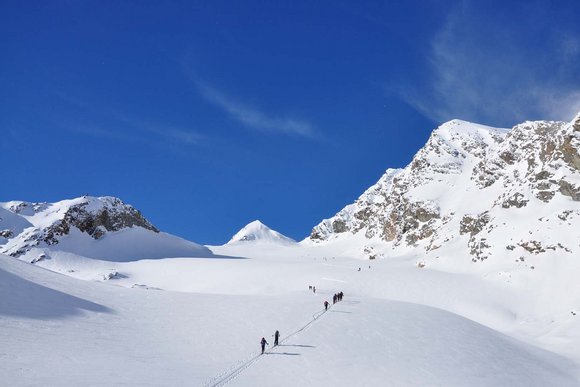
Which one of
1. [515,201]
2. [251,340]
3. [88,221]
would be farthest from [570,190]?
[88,221]

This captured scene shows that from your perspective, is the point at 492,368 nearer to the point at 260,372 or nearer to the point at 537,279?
the point at 260,372

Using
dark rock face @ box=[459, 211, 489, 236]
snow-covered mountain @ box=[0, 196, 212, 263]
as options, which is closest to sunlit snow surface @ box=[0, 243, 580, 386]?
dark rock face @ box=[459, 211, 489, 236]

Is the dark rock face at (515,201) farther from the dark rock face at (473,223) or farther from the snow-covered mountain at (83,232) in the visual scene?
the snow-covered mountain at (83,232)

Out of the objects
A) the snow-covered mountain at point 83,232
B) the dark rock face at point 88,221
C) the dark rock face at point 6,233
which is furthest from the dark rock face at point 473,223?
the dark rock face at point 6,233

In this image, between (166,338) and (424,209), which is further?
(424,209)

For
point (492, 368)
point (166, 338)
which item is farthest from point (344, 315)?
point (166, 338)

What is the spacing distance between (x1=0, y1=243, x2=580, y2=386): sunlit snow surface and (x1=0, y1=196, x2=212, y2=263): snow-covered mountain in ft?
194

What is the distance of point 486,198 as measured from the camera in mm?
97562

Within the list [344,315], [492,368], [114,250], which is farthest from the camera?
[114,250]

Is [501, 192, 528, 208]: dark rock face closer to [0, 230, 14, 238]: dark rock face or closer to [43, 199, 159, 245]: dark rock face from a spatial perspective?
[43, 199, 159, 245]: dark rock face

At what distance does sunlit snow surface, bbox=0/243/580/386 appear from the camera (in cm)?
2073

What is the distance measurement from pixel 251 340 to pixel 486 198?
81.8 meters

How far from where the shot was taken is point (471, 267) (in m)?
71.9

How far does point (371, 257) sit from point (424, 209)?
17.1m
